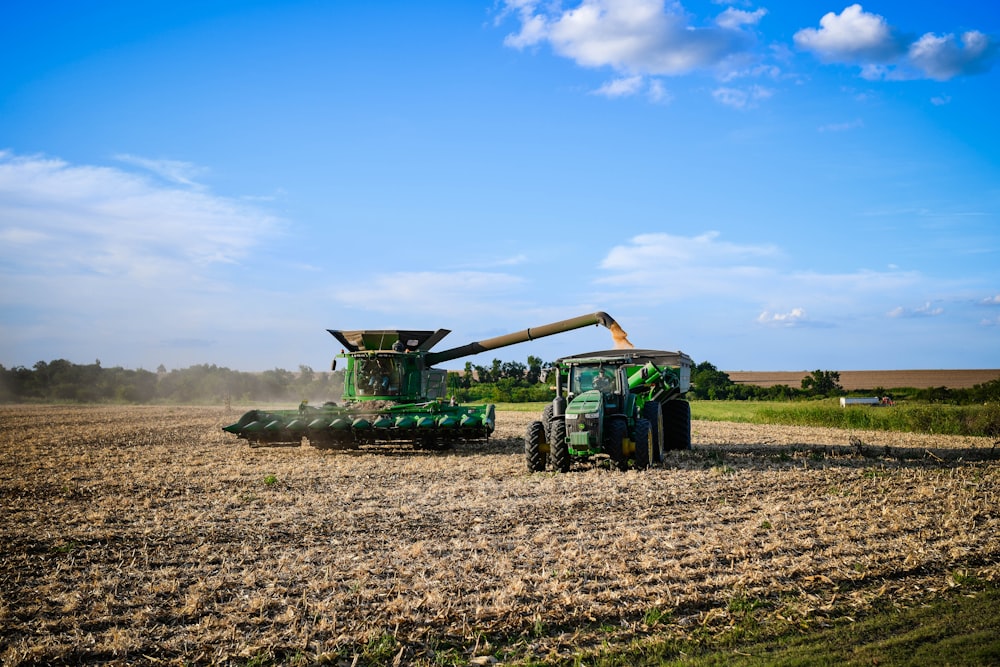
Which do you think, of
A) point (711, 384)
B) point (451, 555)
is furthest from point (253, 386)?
point (451, 555)

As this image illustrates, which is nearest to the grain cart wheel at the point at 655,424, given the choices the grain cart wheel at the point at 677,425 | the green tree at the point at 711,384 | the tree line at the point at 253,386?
the grain cart wheel at the point at 677,425

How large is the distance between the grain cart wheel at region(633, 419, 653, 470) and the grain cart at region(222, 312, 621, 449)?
409 cm

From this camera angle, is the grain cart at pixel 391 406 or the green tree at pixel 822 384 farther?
the green tree at pixel 822 384

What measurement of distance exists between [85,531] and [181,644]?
4.25m

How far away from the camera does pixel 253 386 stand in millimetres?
60281

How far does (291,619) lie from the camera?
5.42 metres

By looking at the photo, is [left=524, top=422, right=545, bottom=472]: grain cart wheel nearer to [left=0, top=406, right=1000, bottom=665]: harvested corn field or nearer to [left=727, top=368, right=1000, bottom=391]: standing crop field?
[left=0, top=406, right=1000, bottom=665]: harvested corn field

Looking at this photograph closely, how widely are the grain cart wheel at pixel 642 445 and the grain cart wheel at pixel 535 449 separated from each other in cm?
169

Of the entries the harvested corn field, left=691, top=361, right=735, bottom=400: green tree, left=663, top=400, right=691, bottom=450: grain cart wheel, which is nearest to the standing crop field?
left=691, top=361, right=735, bottom=400: green tree

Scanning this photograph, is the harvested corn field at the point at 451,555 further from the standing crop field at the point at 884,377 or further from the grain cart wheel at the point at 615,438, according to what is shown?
the standing crop field at the point at 884,377

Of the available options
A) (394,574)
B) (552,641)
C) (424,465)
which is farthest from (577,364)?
(552,641)

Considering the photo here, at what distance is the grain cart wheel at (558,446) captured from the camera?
1293cm

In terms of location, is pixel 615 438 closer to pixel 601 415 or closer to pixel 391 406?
pixel 601 415

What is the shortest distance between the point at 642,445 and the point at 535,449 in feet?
6.27
